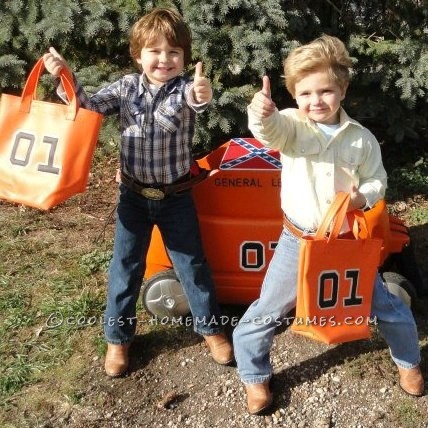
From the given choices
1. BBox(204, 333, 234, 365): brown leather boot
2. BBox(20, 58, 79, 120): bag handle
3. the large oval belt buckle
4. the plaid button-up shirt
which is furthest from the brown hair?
BBox(204, 333, 234, 365): brown leather boot

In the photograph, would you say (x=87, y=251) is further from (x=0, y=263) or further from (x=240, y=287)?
(x=240, y=287)

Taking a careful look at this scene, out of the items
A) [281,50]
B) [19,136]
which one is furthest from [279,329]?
[281,50]

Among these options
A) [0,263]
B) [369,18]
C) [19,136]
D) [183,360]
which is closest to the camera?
[19,136]

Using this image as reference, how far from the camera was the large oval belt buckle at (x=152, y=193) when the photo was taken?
2.71 meters

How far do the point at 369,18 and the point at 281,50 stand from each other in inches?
44.2

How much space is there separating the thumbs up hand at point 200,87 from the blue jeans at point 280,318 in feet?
2.15

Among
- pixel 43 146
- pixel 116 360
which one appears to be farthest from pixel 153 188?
pixel 116 360

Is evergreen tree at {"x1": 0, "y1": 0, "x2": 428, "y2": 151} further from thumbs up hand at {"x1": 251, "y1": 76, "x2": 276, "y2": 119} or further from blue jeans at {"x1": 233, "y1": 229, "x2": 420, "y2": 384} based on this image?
thumbs up hand at {"x1": 251, "y1": 76, "x2": 276, "y2": 119}

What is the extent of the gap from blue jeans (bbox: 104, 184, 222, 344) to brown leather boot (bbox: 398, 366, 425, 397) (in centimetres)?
91

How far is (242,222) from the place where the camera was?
10.0 feet

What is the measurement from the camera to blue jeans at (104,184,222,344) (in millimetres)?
2779

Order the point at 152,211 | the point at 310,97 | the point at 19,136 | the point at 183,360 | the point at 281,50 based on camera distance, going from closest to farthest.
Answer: the point at 310,97
the point at 19,136
the point at 152,211
the point at 183,360
the point at 281,50

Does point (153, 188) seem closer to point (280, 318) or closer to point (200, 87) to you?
point (200, 87)

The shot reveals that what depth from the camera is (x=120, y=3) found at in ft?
14.3
